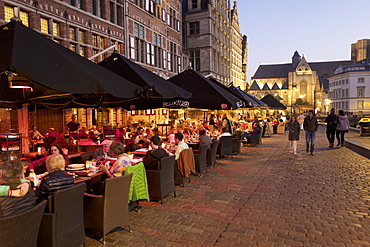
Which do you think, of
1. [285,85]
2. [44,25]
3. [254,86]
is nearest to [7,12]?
[44,25]

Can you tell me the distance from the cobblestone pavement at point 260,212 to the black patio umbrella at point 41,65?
8.30ft

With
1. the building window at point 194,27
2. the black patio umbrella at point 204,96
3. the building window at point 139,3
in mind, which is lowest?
the black patio umbrella at point 204,96

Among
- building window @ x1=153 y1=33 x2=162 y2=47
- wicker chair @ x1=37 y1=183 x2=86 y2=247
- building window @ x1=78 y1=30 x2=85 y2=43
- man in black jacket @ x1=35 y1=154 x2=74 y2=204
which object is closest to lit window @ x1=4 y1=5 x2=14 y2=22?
building window @ x1=78 y1=30 x2=85 y2=43

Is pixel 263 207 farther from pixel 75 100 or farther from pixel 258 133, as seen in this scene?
pixel 258 133

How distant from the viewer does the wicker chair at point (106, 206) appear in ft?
14.5

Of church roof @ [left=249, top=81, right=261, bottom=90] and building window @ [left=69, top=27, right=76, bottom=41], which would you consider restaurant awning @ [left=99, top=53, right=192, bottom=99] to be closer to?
A: building window @ [left=69, top=27, right=76, bottom=41]

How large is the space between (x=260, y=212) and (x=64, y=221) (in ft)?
12.7

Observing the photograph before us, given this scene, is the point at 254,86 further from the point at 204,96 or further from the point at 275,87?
the point at 204,96

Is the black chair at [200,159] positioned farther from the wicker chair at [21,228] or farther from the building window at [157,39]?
the building window at [157,39]

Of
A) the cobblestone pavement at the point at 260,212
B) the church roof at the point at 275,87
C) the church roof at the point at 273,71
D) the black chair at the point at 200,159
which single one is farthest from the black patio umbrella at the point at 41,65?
the church roof at the point at 273,71

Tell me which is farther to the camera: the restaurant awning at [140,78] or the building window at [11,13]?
the building window at [11,13]

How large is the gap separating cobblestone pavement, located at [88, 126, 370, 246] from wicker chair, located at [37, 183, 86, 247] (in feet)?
2.31

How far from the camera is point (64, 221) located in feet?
12.6

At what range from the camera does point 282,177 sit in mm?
9094
